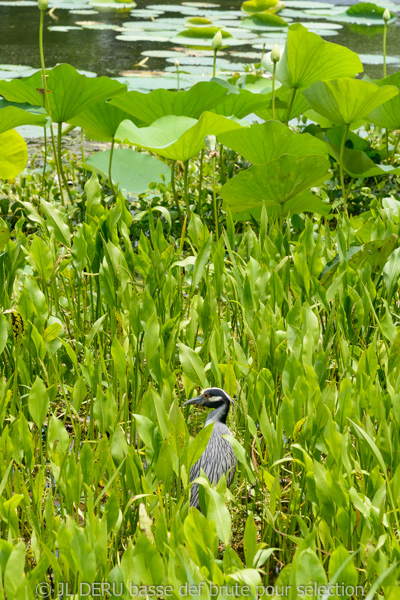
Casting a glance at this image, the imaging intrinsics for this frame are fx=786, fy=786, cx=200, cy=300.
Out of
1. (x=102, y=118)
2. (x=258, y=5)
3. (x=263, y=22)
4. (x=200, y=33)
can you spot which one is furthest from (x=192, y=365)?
(x=258, y=5)

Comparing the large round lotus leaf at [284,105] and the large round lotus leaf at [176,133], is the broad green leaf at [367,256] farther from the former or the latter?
the large round lotus leaf at [284,105]

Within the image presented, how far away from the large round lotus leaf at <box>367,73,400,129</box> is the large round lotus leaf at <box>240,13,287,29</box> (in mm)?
4147

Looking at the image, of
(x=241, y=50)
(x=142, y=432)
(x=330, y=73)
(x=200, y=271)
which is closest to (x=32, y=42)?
(x=241, y=50)

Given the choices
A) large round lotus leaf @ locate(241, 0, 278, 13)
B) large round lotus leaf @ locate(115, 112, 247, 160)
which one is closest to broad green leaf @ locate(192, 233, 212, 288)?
large round lotus leaf @ locate(115, 112, 247, 160)

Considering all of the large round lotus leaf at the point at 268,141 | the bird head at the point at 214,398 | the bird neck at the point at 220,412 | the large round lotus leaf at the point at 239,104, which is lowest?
the bird neck at the point at 220,412

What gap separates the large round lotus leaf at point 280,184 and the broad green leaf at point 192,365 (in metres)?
0.79

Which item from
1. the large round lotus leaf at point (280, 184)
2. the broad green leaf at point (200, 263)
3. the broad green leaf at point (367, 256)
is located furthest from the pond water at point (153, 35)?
the broad green leaf at point (200, 263)

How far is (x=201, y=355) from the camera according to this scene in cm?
161

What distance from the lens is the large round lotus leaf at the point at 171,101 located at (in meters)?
2.38

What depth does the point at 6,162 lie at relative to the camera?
258 centimetres

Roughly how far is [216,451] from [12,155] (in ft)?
5.35

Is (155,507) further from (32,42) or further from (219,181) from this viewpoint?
(32,42)

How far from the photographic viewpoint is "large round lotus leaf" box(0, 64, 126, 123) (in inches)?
91.0

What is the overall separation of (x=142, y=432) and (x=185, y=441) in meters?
0.07
